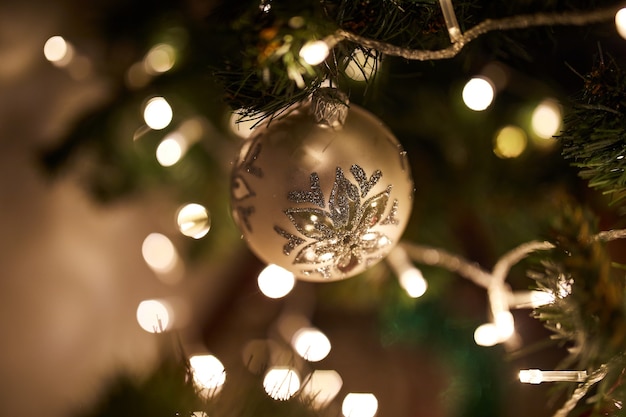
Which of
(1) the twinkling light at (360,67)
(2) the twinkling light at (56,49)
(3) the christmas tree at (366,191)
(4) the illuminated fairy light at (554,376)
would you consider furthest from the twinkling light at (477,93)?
(2) the twinkling light at (56,49)

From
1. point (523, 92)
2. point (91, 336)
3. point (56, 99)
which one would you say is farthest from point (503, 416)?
point (56, 99)

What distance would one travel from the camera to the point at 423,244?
89 centimetres

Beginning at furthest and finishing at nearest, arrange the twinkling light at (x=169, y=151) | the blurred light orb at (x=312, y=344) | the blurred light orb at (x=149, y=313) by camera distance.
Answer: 1. the blurred light orb at (x=149, y=313)
2. the blurred light orb at (x=312, y=344)
3. the twinkling light at (x=169, y=151)

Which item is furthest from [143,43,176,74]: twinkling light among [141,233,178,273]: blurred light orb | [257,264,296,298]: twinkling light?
[141,233,178,273]: blurred light orb

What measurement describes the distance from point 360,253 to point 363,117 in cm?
12

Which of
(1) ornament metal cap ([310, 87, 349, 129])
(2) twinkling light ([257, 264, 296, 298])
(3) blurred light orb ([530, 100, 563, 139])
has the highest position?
(3) blurred light orb ([530, 100, 563, 139])

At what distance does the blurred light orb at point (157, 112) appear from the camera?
0.82 metres

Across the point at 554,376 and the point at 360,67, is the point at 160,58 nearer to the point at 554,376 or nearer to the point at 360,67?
the point at 360,67

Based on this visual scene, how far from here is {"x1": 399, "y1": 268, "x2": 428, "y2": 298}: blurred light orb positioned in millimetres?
839

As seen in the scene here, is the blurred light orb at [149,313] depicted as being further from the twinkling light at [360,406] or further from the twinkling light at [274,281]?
the twinkling light at [360,406]

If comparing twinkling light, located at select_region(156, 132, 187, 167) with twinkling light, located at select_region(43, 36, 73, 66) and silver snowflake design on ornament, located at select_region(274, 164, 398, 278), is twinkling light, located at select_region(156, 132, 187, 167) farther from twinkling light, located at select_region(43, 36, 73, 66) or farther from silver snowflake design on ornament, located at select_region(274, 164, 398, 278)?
silver snowflake design on ornament, located at select_region(274, 164, 398, 278)

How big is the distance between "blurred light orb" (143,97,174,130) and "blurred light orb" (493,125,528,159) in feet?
1.50

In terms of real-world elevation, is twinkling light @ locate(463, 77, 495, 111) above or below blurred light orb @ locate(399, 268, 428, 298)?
above

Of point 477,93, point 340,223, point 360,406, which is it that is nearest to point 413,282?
point 360,406
